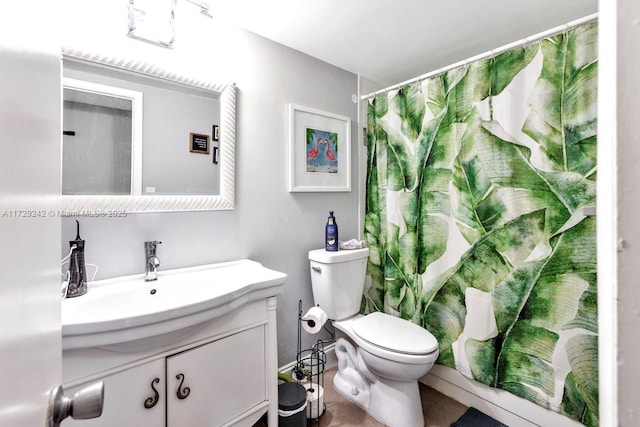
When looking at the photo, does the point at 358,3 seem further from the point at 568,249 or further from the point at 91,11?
the point at 568,249

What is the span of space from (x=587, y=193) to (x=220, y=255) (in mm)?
1734

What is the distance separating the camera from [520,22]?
160 cm

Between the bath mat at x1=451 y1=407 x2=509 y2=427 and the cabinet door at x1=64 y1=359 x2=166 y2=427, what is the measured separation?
143 centimetres

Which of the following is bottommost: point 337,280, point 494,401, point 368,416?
point 368,416

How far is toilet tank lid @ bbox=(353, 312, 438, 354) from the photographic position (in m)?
1.44

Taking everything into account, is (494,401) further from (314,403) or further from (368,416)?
(314,403)

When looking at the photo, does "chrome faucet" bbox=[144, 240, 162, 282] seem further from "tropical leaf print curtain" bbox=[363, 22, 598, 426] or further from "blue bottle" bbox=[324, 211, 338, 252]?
"tropical leaf print curtain" bbox=[363, 22, 598, 426]

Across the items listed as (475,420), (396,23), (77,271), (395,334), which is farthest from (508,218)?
(77,271)

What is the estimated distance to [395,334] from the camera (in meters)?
1.57

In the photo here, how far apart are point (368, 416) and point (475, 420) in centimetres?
57

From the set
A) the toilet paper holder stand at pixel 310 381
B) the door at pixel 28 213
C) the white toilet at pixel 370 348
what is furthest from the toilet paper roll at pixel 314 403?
the door at pixel 28 213

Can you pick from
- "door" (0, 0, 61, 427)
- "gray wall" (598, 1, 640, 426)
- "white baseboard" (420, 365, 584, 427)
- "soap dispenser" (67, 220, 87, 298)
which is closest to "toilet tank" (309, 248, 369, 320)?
"white baseboard" (420, 365, 584, 427)

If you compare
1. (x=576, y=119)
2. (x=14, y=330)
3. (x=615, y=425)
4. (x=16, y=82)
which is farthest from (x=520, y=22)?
(x=14, y=330)

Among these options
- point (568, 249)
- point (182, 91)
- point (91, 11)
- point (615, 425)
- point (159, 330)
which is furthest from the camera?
point (182, 91)
